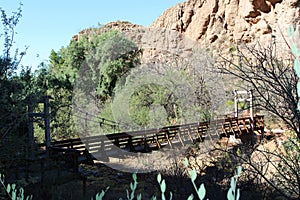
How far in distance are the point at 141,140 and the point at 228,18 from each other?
14.1 meters

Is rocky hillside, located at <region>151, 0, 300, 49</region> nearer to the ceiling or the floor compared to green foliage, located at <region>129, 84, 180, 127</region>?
nearer to the ceiling

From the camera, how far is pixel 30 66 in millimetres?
3625

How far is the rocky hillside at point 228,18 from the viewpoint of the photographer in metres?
14.5

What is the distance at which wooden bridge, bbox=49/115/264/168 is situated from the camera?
21.6ft

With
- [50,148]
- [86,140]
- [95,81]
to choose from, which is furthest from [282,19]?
[50,148]

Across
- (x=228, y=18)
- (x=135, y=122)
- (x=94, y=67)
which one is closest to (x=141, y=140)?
(x=135, y=122)

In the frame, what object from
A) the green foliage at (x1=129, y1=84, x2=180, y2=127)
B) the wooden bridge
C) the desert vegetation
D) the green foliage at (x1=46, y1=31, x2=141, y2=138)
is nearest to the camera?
the desert vegetation

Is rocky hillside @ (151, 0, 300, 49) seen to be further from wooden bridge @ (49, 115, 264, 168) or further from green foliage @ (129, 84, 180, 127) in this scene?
wooden bridge @ (49, 115, 264, 168)

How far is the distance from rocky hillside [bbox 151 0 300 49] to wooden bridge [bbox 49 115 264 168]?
19.7 feet

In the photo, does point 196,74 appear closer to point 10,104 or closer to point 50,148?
point 50,148

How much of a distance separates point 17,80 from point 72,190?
81.8 inches

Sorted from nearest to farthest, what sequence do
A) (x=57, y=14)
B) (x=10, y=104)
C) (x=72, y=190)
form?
(x=10, y=104) < (x=72, y=190) < (x=57, y=14)

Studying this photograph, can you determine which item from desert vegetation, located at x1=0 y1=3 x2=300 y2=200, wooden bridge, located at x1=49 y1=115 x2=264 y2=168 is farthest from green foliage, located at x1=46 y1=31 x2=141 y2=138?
wooden bridge, located at x1=49 y1=115 x2=264 y2=168

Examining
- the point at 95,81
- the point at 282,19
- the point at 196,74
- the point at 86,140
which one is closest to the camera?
the point at 86,140
